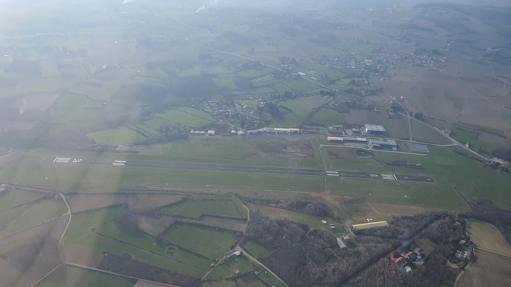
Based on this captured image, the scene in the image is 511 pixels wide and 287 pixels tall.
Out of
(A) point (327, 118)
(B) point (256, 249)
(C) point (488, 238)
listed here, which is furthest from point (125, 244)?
(A) point (327, 118)

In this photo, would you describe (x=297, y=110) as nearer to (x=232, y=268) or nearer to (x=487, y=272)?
(x=232, y=268)

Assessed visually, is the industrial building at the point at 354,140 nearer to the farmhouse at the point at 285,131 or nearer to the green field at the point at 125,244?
the farmhouse at the point at 285,131

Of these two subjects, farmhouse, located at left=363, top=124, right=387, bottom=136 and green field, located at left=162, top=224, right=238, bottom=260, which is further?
farmhouse, located at left=363, top=124, right=387, bottom=136

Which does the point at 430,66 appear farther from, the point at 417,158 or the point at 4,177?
the point at 4,177

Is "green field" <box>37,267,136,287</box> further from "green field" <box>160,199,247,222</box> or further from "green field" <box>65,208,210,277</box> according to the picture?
"green field" <box>160,199,247,222</box>

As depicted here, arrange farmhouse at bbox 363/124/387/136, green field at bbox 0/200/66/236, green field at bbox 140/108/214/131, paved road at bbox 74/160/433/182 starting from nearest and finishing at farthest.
Answer: 1. green field at bbox 0/200/66/236
2. paved road at bbox 74/160/433/182
3. farmhouse at bbox 363/124/387/136
4. green field at bbox 140/108/214/131

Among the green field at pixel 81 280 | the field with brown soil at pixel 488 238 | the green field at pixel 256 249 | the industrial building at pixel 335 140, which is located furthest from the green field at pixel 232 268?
the industrial building at pixel 335 140

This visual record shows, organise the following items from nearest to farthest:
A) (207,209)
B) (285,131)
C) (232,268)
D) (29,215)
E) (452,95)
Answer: (232,268), (29,215), (207,209), (285,131), (452,95)

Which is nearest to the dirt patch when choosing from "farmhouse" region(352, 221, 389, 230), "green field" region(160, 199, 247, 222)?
"farmhouse" region(352, 221, 389, 230)
